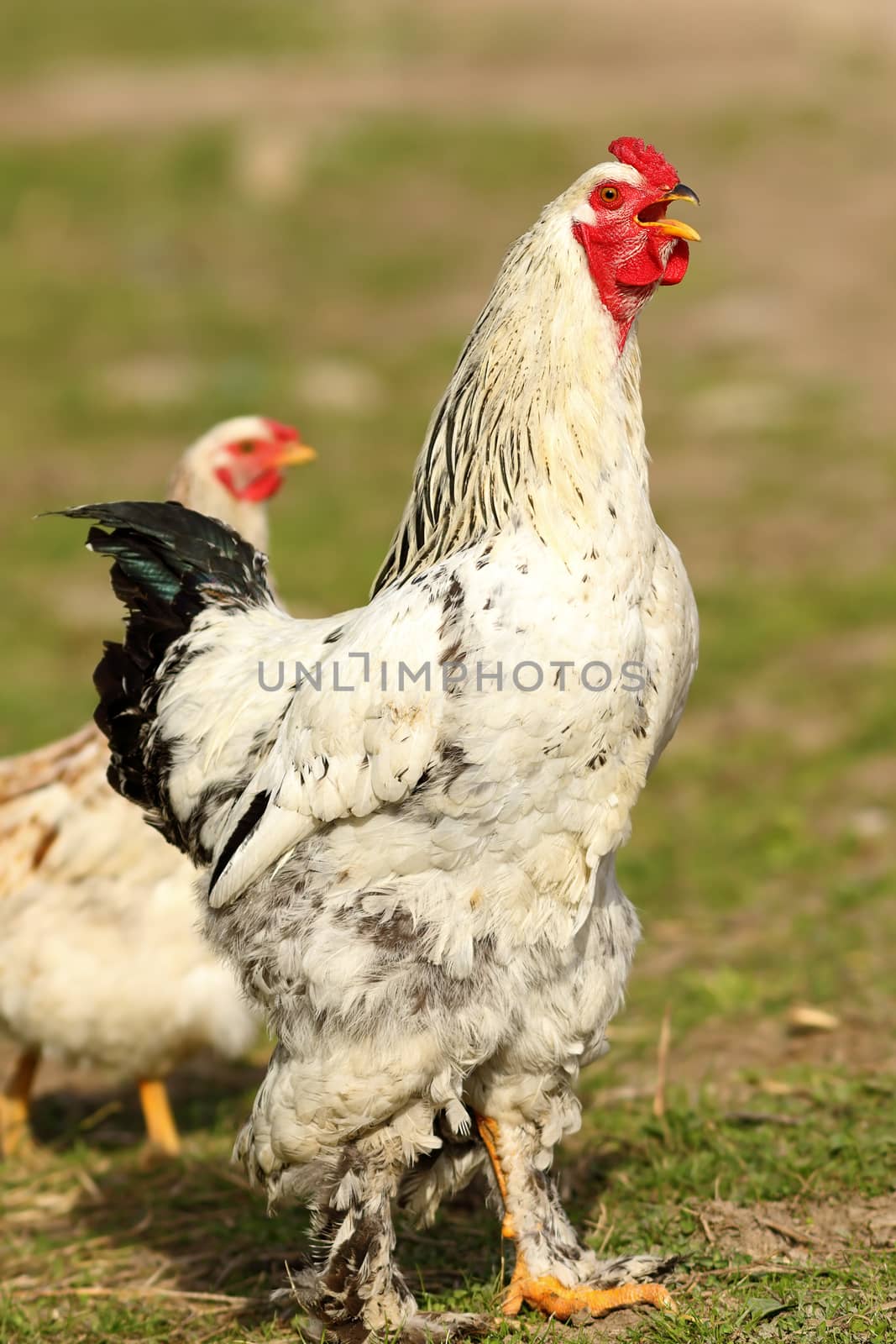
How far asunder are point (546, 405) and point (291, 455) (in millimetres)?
2435

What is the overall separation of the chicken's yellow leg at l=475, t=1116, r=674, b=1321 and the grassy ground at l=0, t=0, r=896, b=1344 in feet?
0.23

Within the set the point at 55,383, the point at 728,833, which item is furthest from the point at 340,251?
the point at 728,833

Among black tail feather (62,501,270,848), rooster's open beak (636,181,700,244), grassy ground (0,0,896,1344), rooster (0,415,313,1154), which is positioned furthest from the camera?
rooster (0,415,313,1154)

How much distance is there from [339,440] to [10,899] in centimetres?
872

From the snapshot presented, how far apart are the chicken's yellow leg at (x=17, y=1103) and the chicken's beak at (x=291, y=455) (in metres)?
2.28

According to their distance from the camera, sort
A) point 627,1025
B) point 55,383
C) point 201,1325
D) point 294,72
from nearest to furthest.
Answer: point 201,1325 < point 627,1025 < point 55,383 < point 294,72

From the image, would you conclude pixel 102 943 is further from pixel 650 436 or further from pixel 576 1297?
pixel 650 436

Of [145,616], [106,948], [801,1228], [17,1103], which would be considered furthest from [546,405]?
[17,1103]

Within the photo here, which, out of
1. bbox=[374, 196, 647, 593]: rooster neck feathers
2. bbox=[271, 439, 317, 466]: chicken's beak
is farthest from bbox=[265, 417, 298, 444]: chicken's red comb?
bbox=[374, 196, 647, 593]: rooster neck feathers

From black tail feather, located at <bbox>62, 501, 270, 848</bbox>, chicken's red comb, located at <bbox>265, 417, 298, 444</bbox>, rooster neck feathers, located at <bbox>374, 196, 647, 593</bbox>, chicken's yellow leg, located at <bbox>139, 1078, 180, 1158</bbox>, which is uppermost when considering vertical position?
chicken's red comb, located at <bbox>265, 417, 298, 444</bbox>

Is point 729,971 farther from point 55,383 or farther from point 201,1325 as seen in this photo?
point 55,383

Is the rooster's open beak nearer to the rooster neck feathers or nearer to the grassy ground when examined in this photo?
the rooster neck feathers

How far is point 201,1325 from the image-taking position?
3.97 metres

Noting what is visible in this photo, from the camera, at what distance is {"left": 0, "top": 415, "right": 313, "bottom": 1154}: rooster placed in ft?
16.0
